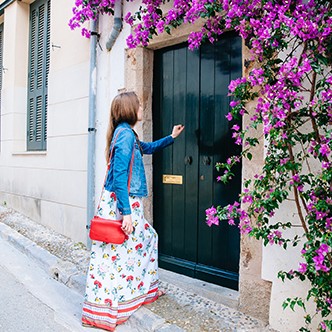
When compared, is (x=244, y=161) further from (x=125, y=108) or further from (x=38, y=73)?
(x=38, y=73)

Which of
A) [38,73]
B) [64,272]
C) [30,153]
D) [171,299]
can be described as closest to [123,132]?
[171,299]

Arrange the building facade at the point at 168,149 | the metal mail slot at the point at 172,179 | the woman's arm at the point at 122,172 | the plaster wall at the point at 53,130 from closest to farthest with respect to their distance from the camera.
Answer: the woman's arm at the point at 122,172, the building facade at the point at 168,149, the metal mail slot at the point at 172,179, the plaster wall at the point at 53,130

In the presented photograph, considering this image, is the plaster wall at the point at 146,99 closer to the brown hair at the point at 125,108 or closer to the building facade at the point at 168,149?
the building facade at the point at 168,149

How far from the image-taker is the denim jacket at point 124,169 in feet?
8.70

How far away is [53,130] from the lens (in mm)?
5504

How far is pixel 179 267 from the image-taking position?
3793 millimetres

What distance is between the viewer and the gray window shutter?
20.1ft

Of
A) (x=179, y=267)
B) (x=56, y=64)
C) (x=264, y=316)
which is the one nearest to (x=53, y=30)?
(x=56, y=64)

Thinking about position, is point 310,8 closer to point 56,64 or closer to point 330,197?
point 330,197

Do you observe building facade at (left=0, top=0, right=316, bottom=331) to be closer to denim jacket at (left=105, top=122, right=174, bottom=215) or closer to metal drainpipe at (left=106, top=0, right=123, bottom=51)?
metal drainpipe at (left=106, top=0, right=123, bottom=51)

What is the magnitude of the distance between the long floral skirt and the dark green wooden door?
82cm

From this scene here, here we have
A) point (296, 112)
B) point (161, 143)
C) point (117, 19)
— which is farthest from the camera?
point (117, 19)

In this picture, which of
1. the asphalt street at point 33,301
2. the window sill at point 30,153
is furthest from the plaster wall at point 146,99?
the window sill at point 30,153

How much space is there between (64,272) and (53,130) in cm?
237
